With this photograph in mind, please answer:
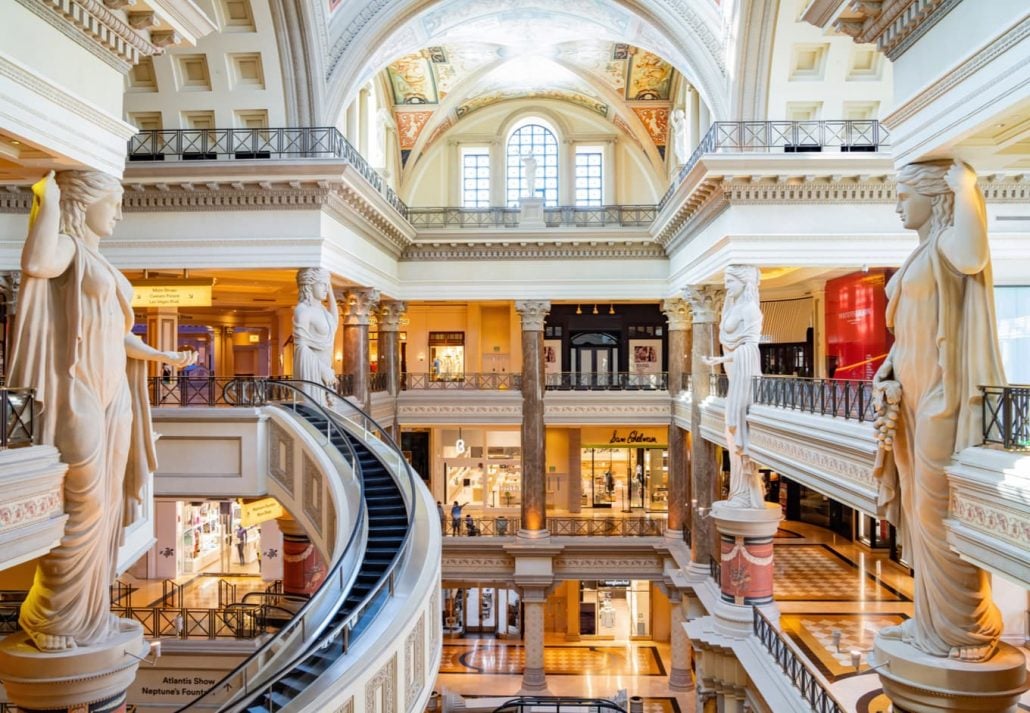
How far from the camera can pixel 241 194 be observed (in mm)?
13070

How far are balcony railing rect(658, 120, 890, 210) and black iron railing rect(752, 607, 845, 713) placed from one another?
280 inches

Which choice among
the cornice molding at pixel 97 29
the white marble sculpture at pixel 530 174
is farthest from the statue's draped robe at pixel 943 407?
the white marble sculpture at pixel 530 174

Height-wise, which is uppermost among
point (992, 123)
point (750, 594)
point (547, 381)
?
point (992, 123)

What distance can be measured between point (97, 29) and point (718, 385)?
40.4 ft

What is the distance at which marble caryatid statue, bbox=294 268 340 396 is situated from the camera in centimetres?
1245

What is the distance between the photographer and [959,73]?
5.41 metres

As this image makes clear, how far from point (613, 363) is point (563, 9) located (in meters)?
11.4

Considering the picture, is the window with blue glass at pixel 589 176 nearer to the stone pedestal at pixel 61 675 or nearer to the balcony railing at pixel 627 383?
the balcony railing at pixel 627 383

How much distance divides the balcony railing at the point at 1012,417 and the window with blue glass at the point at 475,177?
55.0 ft

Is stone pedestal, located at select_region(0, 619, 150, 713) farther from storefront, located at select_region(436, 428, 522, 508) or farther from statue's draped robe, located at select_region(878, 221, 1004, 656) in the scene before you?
storefront, located at select_region(436, 428, 522, 508)

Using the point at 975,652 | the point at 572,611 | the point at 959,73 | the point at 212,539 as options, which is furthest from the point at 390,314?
the point at 975,652

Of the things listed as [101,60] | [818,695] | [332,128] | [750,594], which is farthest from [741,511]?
[101,60]

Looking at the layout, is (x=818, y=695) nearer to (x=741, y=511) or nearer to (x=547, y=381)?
(x=741, y=511)

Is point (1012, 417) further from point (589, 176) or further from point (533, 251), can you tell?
point (589, 176)
